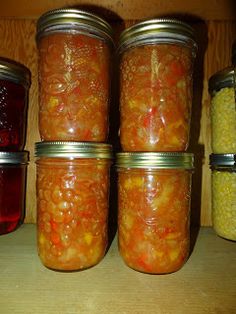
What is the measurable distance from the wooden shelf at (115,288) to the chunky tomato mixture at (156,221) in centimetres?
4

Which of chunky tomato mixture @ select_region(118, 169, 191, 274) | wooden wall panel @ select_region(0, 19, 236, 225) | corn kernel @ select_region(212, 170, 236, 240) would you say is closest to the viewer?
chunky tomato mixture @ select_region(118, 169, 191, 274)

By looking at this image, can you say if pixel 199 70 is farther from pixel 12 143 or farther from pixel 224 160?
pixel 12 143

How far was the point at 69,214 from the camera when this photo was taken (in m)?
0.67

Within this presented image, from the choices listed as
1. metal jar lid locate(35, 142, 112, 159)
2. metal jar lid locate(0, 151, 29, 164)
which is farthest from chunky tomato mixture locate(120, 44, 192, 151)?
metal jar lid locate(0, 151, 29, 164)

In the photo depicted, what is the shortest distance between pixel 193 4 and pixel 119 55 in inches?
15.6

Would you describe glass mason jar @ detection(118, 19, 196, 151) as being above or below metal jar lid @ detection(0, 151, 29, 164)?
above

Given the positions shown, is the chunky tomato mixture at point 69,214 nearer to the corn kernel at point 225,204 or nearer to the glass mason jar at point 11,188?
the glass mason jar at point 11,188

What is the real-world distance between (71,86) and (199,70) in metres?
0.57

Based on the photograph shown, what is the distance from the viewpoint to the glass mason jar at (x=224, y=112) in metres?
0.86

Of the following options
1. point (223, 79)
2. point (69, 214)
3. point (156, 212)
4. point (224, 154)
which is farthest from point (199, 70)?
point (69, 214)

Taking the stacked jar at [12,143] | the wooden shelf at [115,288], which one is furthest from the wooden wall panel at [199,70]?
the wooden shelf at [115,288]

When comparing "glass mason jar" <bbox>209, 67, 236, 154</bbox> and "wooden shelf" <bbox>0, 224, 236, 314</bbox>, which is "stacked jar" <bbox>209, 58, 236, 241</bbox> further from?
"wooden shelf" <bbox>0, 224, 236, 314</bbox>

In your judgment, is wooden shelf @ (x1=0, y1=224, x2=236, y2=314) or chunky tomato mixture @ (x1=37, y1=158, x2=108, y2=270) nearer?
wooden shelf @ (x1=0, y1=224, x2=236, y2=314)

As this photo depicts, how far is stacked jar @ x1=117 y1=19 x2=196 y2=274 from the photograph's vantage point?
671mm
